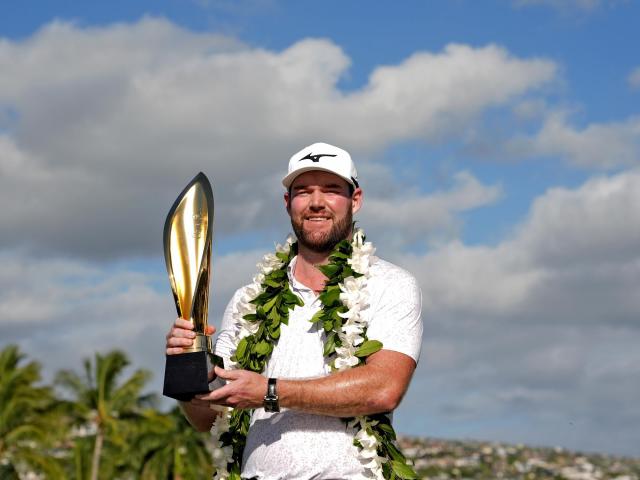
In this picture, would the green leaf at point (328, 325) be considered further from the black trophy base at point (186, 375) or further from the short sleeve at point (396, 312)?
the black trophy base at point (186, 375)

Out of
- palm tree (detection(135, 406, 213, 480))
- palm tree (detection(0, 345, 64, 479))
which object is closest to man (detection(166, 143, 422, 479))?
palm tree (detection(0, 345, 64, 479))

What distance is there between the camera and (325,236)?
4.97 meters

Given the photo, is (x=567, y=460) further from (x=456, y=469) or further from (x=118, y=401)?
(x=118, y=401)

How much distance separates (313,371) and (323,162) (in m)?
0.93

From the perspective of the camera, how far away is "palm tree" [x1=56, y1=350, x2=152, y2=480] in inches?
1673

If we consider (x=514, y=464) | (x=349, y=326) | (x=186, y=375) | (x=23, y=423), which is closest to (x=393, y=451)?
(x=349, y=326)

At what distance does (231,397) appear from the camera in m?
4.25

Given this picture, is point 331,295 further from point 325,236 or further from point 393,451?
point 393,451

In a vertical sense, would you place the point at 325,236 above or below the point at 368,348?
above

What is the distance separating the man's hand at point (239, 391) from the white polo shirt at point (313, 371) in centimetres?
41

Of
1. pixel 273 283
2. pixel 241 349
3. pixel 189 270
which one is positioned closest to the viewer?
pixel 189 270

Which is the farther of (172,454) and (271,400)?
(172,454)

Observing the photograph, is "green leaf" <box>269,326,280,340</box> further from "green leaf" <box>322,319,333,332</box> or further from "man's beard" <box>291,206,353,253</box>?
"man's beard" <box>291,206,353,253</box>

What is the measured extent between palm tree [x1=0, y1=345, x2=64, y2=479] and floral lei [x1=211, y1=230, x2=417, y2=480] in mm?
32413
